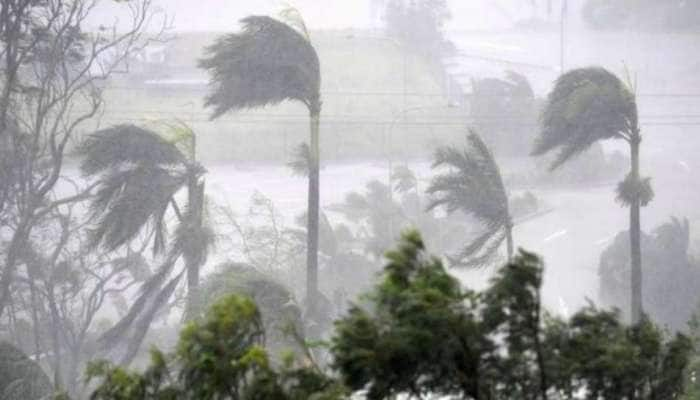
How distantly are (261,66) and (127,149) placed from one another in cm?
166

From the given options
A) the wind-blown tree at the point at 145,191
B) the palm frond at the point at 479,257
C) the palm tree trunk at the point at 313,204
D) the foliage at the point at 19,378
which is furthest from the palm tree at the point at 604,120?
the foliage at the point at 19,378

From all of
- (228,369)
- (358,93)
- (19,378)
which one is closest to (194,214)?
(19,378)

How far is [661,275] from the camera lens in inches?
606

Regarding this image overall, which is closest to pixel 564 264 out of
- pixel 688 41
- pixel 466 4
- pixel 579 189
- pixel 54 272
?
pixel 579 189

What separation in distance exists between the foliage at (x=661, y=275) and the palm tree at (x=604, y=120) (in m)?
2.33

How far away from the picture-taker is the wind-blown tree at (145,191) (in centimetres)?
1183

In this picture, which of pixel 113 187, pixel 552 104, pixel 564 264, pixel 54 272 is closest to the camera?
pixel 113 187

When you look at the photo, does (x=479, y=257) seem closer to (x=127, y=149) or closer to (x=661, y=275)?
(x=661, y=275)

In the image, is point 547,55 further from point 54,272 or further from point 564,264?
point 54,272

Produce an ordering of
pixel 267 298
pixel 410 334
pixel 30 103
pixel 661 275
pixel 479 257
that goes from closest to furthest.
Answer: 1. pixel 410 334
2. pixel 267 298
3. pixel 479 257
4. pixel 30 103
5. pixel 661 275

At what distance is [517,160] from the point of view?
76.3ft

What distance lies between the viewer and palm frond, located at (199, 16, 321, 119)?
12039 mm

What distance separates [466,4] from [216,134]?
12573 mm

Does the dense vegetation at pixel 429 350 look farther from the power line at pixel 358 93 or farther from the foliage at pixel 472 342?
the power line at pixel 358 93
